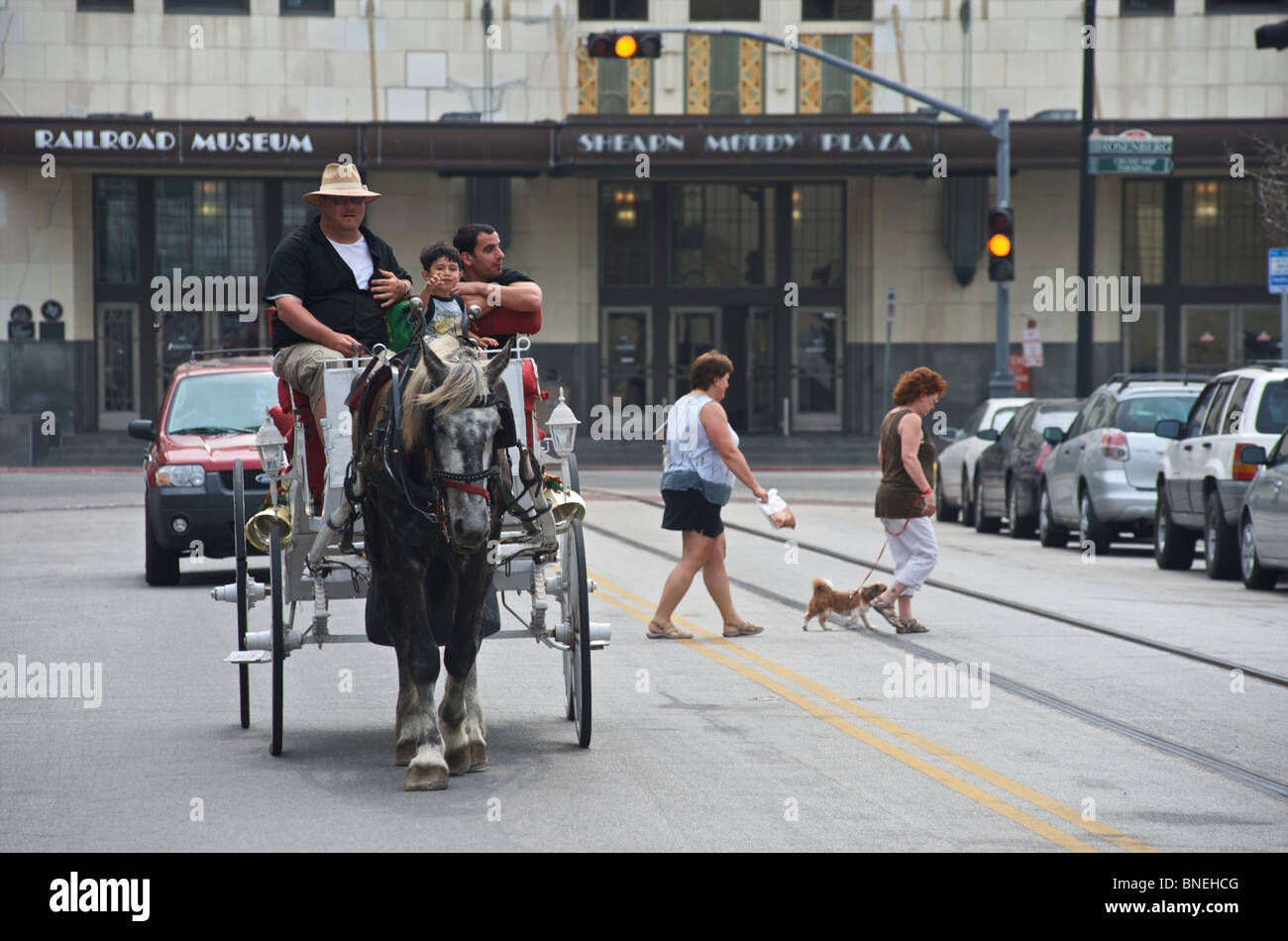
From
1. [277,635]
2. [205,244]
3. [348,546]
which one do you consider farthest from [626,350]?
[348,546]

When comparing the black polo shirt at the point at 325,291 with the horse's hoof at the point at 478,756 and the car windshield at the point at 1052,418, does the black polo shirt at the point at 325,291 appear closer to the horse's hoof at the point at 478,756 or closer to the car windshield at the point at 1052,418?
the horse's hoof at the point at 478,756

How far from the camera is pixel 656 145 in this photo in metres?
38.8

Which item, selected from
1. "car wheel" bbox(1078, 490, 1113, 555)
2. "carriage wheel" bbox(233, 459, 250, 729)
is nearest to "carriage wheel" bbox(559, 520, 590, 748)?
"carriage wheel" bbox(233, 459, 250, 729)

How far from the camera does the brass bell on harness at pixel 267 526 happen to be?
329 inches

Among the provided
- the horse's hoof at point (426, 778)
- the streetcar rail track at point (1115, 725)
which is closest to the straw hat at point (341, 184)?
the horse's hoof at point (426, 778)

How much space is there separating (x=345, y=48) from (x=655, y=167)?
738cm

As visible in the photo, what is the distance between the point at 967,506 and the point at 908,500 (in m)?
12.1

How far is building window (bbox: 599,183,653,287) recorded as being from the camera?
139 feet

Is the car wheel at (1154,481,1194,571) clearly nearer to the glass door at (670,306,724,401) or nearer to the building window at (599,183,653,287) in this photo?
the glass door at (670,306,724,401)

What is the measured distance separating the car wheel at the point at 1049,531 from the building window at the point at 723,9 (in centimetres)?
2309

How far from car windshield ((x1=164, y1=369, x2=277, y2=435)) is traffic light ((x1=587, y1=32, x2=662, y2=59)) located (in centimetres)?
942

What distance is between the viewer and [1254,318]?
4247 cm

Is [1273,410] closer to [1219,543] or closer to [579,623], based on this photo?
[1219,543]

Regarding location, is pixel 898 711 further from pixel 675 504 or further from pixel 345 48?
pixel 345 48
